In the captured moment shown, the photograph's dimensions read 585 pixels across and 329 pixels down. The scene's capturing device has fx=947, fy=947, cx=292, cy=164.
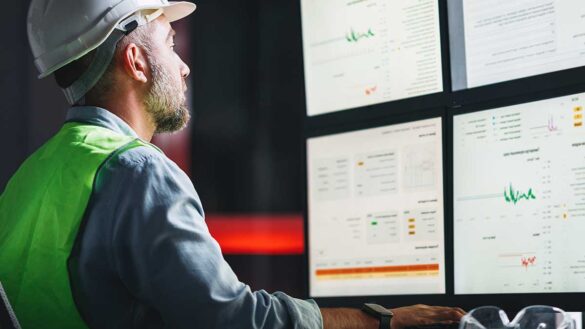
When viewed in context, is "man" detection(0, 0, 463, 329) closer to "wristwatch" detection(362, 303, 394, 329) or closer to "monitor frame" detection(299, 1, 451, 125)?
"wristwatch" detection(362, 303, 394, 329)

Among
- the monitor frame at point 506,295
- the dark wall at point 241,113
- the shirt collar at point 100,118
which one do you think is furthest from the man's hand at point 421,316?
the dark wall at point 241,113

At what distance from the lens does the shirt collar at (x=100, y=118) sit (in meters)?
1.79

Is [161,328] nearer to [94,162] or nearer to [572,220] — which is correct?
[94,162]

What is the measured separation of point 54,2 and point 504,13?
2.99 ft

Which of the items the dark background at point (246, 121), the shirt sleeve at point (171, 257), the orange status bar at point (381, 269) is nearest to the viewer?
the shirt sleeve at point (171, 257)

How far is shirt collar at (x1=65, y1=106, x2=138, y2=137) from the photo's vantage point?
1.79 metres

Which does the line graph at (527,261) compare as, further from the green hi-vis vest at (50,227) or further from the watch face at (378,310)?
the green hi-vis vest at (50,227)

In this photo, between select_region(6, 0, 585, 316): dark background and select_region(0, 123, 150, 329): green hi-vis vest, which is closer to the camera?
select_region(0, 123, 150, 329): green hi-vis vest

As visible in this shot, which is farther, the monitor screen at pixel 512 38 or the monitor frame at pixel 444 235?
the monitor frame at pixel 444 235

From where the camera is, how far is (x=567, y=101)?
6.07ft

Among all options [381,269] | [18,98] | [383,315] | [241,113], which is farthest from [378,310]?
[241,113]

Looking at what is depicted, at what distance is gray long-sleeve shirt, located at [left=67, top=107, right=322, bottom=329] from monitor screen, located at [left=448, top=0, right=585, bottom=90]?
72 cm

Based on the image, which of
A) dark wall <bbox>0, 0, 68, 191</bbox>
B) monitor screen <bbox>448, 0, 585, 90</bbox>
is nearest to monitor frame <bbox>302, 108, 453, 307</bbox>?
monitor screen <bbox>448, 0, 585, 90</bbox>

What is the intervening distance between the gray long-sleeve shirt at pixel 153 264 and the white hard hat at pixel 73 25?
34cm
